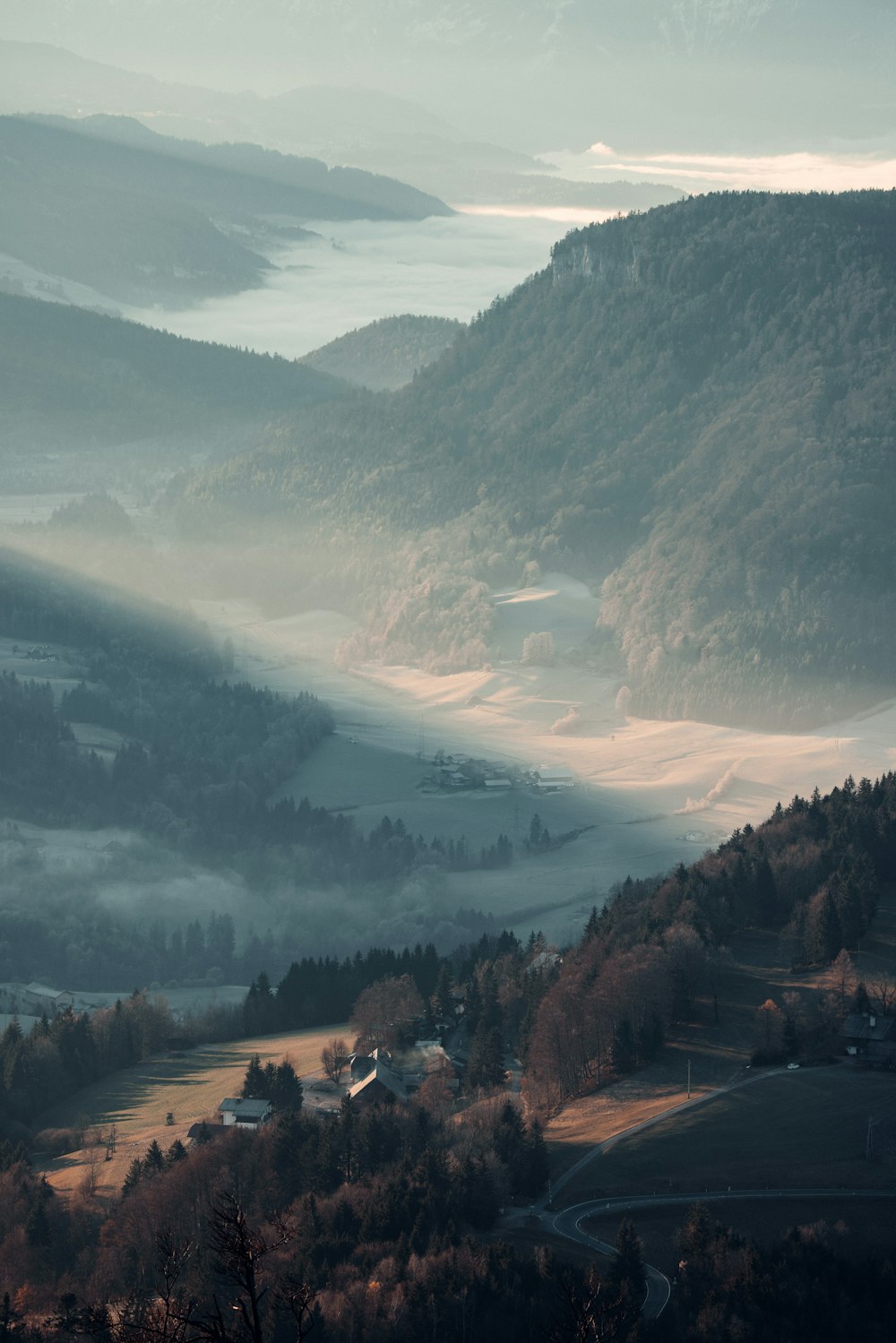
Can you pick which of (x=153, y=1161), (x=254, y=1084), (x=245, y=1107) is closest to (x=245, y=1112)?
(x=245, y=1107)

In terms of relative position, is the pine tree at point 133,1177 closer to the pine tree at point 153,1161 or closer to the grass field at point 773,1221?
the pine tree at point 153,1161

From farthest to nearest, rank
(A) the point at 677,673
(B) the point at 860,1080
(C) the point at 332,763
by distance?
(A) the point at 677,673, (C) the point at 332,763, (B) the point at 860,1080

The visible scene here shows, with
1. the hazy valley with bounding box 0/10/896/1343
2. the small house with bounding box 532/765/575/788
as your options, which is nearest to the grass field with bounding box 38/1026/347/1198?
→ the hazy valley with bounding box 0/10/896/1343

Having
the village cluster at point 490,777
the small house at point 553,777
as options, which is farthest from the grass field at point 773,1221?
the small house at point 553,777

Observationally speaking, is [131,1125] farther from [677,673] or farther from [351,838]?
[677,673]

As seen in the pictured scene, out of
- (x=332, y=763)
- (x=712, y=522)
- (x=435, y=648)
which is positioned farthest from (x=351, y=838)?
(x=712, y=522)
